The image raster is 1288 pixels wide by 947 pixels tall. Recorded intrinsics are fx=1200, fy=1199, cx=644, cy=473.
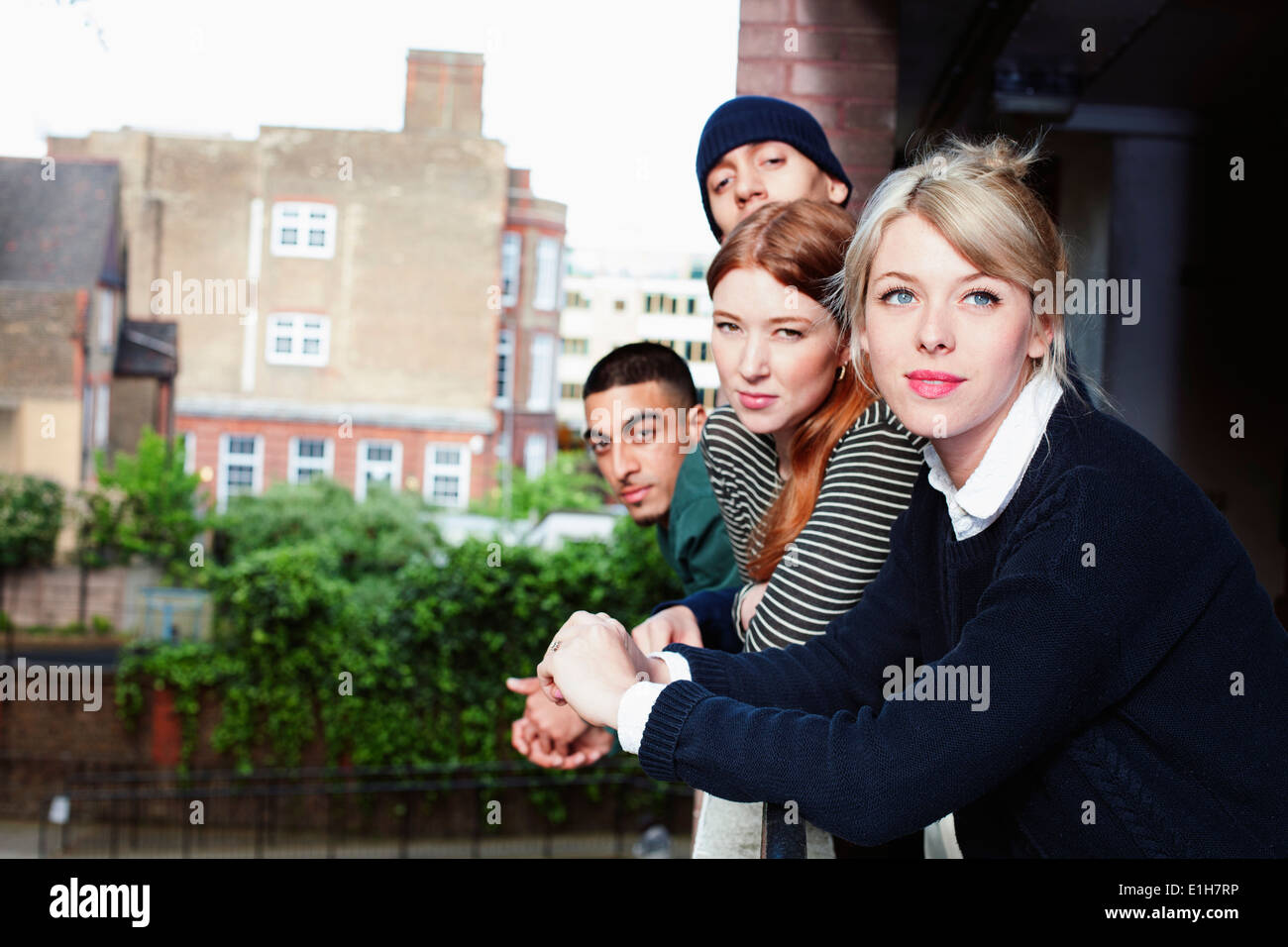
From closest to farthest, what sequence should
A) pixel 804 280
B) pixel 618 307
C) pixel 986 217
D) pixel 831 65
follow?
pixel 986 217
pixel 804 280
pixel 831 65
pixel 618 307

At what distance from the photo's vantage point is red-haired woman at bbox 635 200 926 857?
5.52 ft

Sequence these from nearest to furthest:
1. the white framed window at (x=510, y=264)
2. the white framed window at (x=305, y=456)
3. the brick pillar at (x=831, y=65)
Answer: the brick pillar at (x=831, y=65) < the white framed window at (x=305, y=456) < the white framed window at (x=510, y=264)

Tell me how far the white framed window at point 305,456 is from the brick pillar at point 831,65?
25.7 m

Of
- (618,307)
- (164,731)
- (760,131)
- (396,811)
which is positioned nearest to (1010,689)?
(760,131)

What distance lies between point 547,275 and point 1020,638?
28770mm

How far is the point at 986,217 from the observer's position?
1302 mm

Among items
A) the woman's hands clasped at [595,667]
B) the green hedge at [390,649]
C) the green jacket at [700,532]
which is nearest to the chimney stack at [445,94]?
the green hedge at [390,649]

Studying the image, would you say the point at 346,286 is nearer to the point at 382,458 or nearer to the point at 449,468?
the point at 382,458

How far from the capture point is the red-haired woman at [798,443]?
66.3 inches

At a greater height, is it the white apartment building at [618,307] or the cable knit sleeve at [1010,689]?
the white apartment building at [618,307]

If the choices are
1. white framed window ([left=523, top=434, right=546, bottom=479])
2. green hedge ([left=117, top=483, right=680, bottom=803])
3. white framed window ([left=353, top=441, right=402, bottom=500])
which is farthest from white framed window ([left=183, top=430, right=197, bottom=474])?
green hedge ([left=117, top=483, right=680, bottom=803])

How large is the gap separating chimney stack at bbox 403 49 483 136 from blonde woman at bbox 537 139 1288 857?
27.6 m

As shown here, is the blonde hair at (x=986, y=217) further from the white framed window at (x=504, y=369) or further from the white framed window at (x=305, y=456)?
the white framed window at (x=305, y=456)

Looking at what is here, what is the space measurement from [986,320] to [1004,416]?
0.11 m
